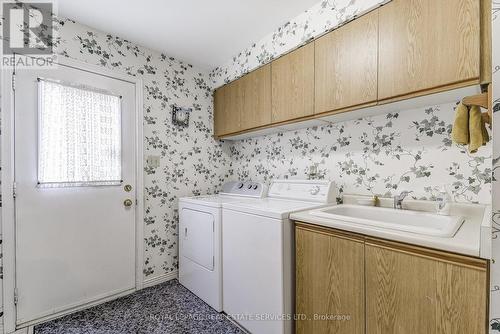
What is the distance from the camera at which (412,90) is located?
4.17 feet

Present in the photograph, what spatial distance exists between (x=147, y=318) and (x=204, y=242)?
703 mm

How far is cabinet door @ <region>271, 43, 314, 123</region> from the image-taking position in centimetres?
177

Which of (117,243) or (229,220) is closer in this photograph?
(229,220)

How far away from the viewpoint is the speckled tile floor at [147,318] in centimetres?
172

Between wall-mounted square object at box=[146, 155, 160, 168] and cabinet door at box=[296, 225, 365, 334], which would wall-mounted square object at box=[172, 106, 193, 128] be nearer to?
wall-mounted square object at box=[146, 155, 160, 168]

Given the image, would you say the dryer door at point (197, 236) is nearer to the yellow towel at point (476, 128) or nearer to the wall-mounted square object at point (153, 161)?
the wall-mounted square object at point (153, 161)

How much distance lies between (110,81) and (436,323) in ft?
8.96

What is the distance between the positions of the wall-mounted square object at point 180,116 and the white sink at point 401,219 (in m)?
1.75

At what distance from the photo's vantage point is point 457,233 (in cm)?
104

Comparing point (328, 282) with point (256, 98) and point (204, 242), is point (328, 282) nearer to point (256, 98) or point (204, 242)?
point (204, 242)

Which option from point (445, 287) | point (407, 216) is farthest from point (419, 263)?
point (407, 216)

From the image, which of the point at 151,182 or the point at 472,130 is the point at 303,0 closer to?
the point at 472,130

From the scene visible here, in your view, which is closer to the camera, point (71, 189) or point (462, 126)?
point (462, 126)

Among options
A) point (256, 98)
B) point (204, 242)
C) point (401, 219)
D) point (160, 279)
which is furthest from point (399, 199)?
point (160, 279)
